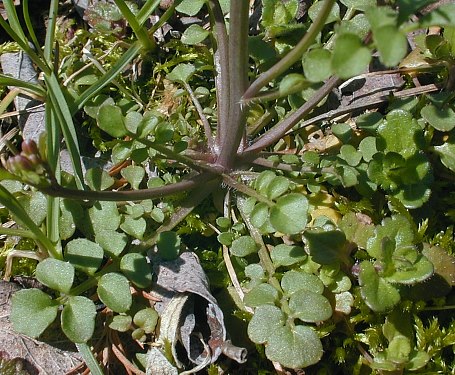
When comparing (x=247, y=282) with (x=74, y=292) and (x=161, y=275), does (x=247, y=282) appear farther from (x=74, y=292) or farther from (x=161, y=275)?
(x=74, y=292)

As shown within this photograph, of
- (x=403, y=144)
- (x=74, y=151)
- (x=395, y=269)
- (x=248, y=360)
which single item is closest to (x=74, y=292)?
(x=74, y=151)

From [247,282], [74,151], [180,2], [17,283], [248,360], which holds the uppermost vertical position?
[180,2]

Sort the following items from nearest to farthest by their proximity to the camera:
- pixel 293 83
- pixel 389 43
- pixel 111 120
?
pixel 389 43 → pixel 293 83 → pixel 111 120

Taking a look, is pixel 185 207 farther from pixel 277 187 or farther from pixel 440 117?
pixel 440 117

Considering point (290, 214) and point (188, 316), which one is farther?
point (188, 316)

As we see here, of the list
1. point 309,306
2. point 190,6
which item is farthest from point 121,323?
point 190,6

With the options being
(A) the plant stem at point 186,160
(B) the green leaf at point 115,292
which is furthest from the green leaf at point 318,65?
(B) the green leaf at point 115,292

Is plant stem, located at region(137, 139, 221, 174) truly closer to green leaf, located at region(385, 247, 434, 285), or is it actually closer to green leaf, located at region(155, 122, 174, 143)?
green leaf, located at region(155, 122, 174, 143)
